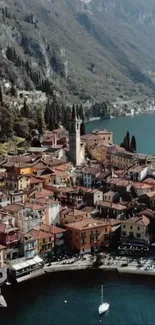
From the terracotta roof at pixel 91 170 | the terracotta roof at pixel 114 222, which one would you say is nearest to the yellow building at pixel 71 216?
the terracotta roof at pixel 114 222

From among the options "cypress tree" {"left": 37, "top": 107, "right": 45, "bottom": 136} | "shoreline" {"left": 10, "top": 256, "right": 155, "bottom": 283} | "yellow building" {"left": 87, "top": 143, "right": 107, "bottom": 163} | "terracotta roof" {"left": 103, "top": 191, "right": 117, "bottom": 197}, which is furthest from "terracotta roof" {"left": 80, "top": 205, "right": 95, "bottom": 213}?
"cypress tree" {"left": 37, "top": 107, "right": 45, "bottom": 136}

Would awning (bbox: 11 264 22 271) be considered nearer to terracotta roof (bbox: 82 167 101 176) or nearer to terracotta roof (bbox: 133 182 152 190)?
terracotta roof (bbox: 133 182 152 190)

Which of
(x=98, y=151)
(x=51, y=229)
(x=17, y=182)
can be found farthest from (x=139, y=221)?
(x=98, y=151)

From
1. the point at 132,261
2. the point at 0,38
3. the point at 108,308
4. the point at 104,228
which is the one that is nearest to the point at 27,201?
the point at 104,228

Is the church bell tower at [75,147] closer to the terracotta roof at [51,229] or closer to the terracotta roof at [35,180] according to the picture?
the terracotta roof at [35,180]

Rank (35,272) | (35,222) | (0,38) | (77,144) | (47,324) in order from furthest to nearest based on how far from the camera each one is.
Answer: (0,38), (77,144), (35,222), (35,272), (47,324)

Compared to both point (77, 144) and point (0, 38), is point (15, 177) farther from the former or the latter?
point (0, 38)
